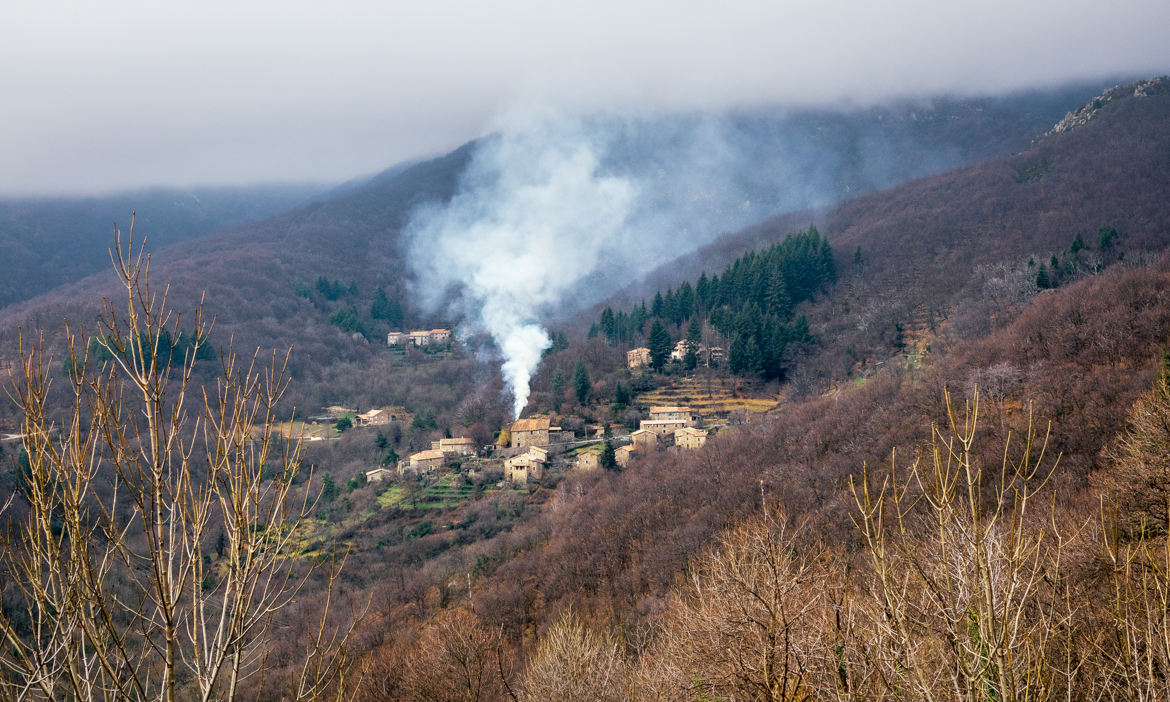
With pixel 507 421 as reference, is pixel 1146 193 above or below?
above

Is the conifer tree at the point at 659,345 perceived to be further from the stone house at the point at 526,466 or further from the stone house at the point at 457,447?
the stone house at the point at 457,447

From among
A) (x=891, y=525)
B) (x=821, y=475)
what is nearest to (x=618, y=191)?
(x=821, y=475)

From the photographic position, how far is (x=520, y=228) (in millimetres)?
128750

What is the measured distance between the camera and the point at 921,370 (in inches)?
1490

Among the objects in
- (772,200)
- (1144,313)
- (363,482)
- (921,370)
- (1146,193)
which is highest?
(772,200)

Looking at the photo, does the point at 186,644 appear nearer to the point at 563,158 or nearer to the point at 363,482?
the point at 363,482

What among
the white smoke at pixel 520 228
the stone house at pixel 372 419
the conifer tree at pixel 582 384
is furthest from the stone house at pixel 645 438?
the white smoke at pixel 520 228

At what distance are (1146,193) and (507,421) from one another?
5430 cm

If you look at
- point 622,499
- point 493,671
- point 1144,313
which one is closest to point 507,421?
point 622,499

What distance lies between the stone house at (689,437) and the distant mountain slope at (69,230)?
81058mm

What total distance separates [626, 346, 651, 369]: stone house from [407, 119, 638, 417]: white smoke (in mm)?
21113

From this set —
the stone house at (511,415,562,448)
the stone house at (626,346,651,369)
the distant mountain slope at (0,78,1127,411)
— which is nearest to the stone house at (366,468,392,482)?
the stone house at (511,415,562,448)

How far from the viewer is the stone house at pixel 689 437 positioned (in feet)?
139

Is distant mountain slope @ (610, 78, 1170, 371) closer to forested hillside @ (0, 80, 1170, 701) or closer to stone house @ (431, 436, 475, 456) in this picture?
forested hillside @ (0, 80, 1170, 701)
